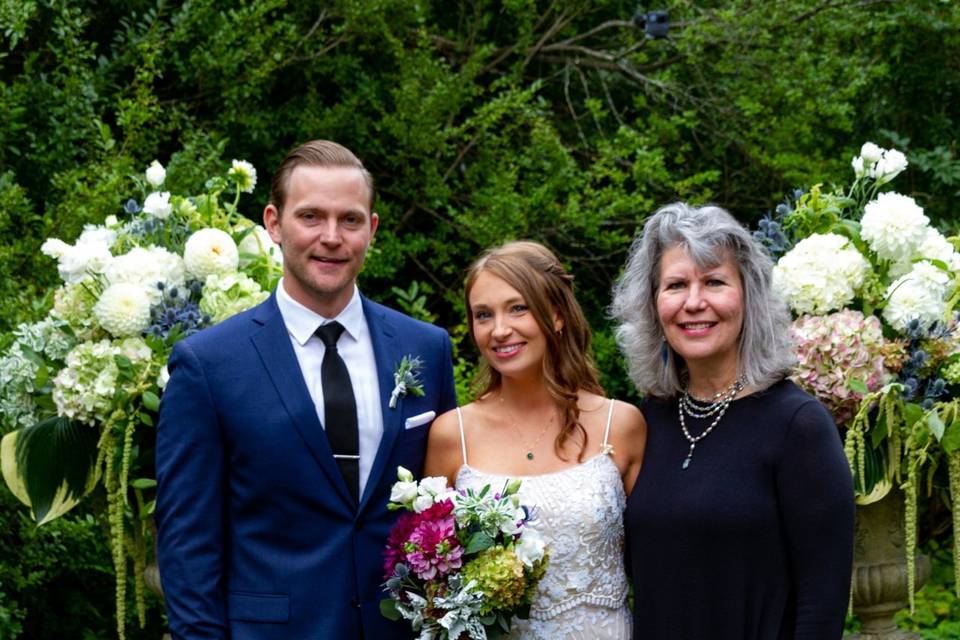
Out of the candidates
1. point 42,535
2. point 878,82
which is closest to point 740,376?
point 42,535

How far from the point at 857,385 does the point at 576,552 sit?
97cm

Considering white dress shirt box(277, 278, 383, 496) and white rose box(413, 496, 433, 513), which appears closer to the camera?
white rose box(413, 496, 433, 513)

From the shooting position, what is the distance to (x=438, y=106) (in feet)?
23.4

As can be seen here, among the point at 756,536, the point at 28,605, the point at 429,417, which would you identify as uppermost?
the point at 429,417

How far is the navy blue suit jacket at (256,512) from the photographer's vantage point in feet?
11.1

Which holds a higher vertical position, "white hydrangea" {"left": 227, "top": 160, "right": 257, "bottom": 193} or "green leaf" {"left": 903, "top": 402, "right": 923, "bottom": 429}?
"white hydrangea" {"left": 227, "top": 160, "right": 257, "bottom": 193}

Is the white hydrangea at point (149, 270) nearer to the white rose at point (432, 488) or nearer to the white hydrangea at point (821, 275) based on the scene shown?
the white rose at point (432, 488)

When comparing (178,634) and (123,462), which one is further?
(123,462)

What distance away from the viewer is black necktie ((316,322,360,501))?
11.3 feet

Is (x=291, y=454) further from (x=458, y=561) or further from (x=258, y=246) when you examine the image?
(x=258, y=246)

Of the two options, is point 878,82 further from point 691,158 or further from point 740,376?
point 740,376

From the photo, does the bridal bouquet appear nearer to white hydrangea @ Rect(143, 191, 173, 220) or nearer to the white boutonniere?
the white boutonniere

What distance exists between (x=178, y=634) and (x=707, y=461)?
1481 millimetres

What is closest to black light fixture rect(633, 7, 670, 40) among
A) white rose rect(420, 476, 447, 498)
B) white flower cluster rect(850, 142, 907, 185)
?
white flower cluster rect(850, 142, 907, 185)
